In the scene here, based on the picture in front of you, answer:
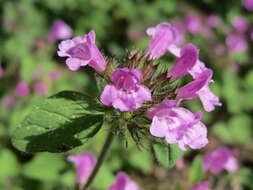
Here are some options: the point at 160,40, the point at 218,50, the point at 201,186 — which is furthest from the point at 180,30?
the point at 160,40

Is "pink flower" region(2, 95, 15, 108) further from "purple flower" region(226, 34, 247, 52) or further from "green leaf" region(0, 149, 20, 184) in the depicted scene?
"purple flower" region(226, 34, 247, 52)

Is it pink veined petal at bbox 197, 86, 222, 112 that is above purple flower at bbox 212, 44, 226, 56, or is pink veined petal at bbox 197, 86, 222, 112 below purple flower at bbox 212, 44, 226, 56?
above

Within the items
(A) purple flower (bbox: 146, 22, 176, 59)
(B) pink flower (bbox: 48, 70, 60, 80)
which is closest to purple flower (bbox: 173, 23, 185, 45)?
(B) pink flower (bbox: 48, 70, 60, 80)

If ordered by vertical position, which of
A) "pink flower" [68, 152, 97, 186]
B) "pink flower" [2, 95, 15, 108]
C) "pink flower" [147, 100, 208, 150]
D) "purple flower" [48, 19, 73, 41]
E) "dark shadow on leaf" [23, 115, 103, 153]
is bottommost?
"pink flower" [2, 95, 15, 108]

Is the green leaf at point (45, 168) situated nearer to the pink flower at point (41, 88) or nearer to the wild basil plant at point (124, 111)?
the pink flower at point (41, 88)

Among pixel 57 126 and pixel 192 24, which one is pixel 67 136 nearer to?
pixel 57 126

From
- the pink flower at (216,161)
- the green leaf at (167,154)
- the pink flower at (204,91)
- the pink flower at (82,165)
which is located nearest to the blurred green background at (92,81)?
the pink flower at (216,161)

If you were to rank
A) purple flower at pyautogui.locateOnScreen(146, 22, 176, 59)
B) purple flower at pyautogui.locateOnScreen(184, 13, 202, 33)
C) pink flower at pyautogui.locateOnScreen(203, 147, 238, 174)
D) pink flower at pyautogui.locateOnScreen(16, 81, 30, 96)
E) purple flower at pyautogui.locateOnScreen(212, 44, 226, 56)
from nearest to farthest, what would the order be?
purple flower at pyautogui.locateOnScreen(146, 22, 176, 59)
pink flower at pyautogui.locateOnScreen(203, 147, 238, 174)
pink flower at pyautogui.locateOnScreen(16, 81, 30, 96)
purple flower at pyautogui.locateOnScreen(212, 44, 226, 56)
purple flower at pyautogui.locateOnScreen(184, 13, 202, 33)

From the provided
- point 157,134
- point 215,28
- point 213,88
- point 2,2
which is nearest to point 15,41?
point 2,2
